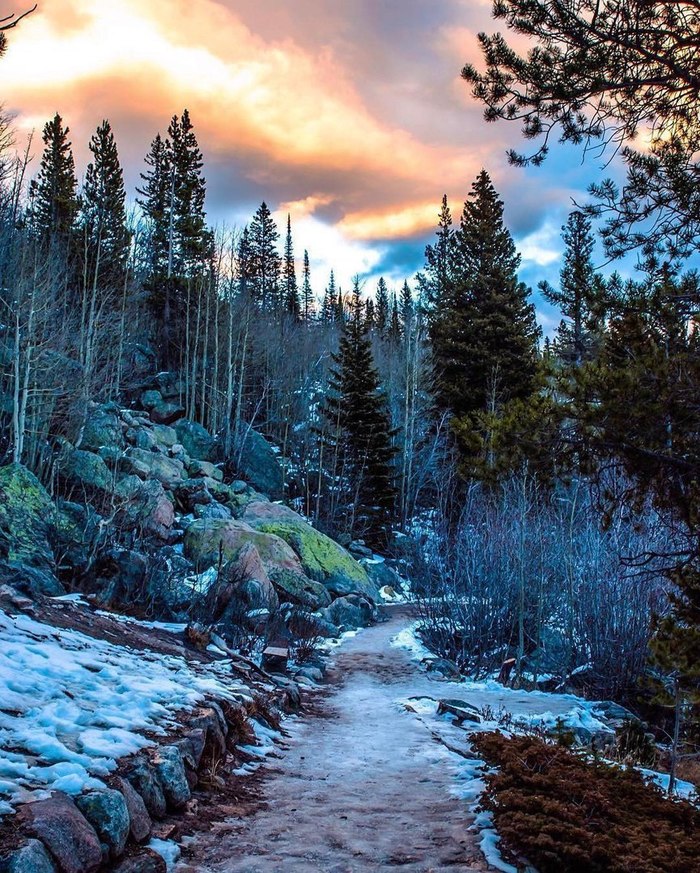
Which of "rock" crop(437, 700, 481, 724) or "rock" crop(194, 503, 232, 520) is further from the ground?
"rock" crop(194, 503, 232, 520)

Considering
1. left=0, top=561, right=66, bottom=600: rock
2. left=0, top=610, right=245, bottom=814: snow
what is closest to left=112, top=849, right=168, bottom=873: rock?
left=0, top=610, right=245, bottom=814: snow

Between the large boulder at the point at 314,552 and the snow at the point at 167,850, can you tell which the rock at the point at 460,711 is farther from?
the large boulder at the point at 314,552

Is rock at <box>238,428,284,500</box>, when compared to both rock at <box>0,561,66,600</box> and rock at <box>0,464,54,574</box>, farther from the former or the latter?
rock at <box>0,561,66,600</box>

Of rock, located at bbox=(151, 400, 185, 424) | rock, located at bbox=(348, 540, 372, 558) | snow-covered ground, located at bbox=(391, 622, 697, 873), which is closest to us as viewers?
snow-covered ground, located at bbox=(391, 622, 697, 873)

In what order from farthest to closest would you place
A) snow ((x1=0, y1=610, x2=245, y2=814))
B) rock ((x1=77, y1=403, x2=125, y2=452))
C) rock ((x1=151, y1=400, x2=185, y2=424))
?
rock ((x1=151, y1=400, x2=185, y2=424)) < rock ((x1=77, y1=403, x2=125, y2=452)) < snow ((x1=0, y1=610, x2=245, y2=814))

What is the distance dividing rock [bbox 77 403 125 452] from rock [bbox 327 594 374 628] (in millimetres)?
8796

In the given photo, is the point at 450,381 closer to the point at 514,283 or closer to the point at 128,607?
the point at 514,283

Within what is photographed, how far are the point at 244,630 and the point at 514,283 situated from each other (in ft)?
82.8

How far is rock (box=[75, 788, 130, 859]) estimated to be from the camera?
302 cm

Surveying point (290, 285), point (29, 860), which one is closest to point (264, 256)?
point (290, 285)

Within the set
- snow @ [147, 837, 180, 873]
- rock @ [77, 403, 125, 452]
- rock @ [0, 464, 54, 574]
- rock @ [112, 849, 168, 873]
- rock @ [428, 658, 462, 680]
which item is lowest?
rock @ [428, 658, 462, 680]

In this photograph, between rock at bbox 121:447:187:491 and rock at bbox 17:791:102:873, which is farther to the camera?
rock at bbox 121:447:187:491

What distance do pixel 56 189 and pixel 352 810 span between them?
39.3 meters

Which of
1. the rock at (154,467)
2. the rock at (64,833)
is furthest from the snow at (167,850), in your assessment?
the rock at (154,467)
